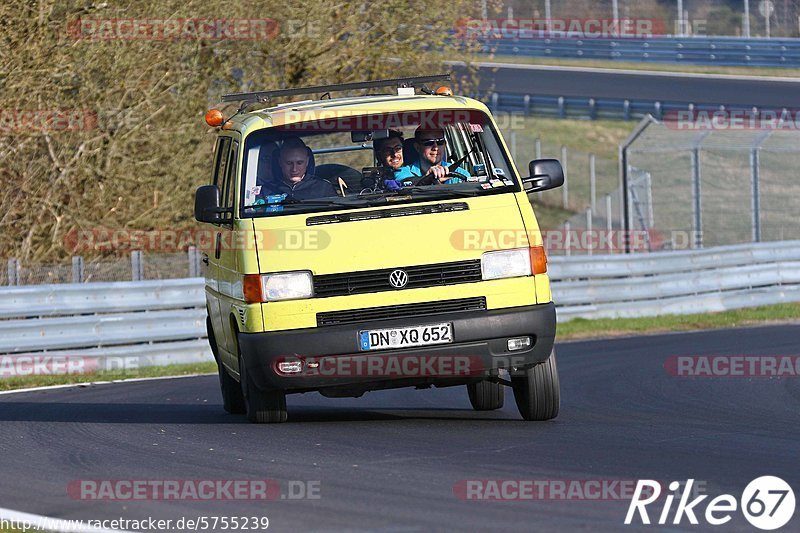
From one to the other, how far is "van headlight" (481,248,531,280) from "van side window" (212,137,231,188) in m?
2.59

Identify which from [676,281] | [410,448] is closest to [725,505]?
[410,448]

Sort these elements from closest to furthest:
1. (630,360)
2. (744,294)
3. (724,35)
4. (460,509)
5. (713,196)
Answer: (460,509), (630,360), (744,294), (713,196), (724,35)

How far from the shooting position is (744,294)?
73.9 ft

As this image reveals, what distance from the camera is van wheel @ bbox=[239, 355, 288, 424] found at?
9.92 meters

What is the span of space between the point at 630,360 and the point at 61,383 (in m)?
6.13

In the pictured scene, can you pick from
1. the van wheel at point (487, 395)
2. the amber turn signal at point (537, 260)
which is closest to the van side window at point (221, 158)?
the van wheel at point (487, 395)

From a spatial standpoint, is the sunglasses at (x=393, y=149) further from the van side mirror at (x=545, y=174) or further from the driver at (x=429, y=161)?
the van side mirror at (x=545, y=174)

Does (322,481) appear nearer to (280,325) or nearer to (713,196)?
(280,325)

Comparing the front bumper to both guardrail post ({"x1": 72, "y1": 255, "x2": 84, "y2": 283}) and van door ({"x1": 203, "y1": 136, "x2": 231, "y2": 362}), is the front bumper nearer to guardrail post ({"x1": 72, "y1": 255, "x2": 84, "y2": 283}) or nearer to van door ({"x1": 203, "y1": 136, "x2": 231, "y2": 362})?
van door ({"x1": 203, "y1": 136, "x2": 231, "y2": 362})

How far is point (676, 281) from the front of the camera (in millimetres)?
22078

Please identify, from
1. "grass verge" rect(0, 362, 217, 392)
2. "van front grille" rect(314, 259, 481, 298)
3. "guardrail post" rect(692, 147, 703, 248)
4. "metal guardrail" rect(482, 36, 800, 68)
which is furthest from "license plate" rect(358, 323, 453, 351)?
"metal guardrail" rect(482, 36, 800, 68)

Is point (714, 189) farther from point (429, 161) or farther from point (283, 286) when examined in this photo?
point (283, 286)

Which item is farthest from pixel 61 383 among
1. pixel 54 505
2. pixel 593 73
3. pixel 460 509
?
pixel 593 73

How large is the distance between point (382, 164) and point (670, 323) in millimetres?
11489
